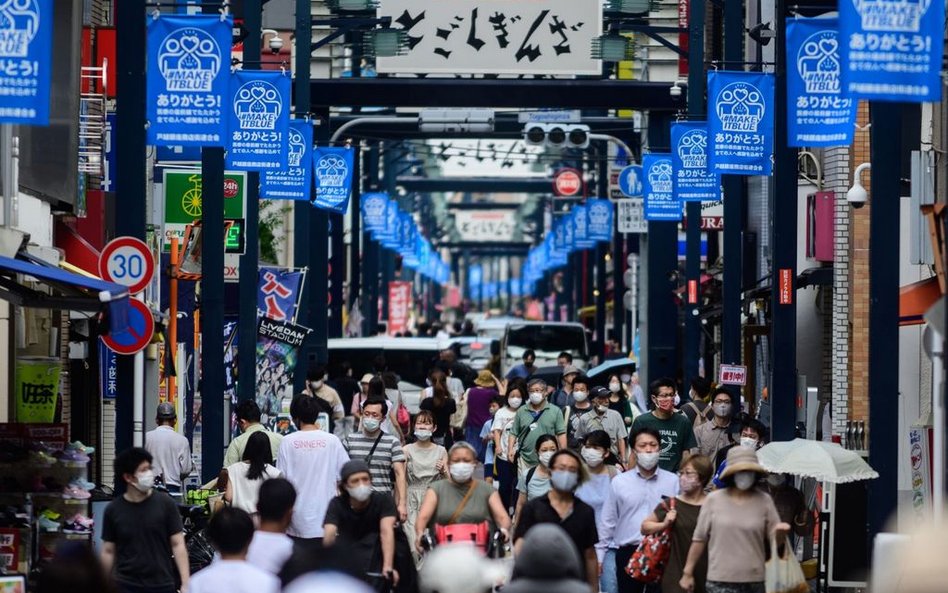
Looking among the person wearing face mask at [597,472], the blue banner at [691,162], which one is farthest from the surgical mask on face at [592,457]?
the blue banner at [691,162]

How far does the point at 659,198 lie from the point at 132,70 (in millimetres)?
17056

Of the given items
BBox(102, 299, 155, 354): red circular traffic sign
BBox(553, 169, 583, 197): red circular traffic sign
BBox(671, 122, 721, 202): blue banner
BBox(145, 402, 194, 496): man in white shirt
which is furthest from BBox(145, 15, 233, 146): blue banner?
BBox(553, 169, 583, 197): red circular traffic sign

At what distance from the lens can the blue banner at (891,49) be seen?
450 inches

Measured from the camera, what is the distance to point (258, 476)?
13781 millimetres

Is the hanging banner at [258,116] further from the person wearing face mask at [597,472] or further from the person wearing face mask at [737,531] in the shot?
the person wearing face mask at [737,531]

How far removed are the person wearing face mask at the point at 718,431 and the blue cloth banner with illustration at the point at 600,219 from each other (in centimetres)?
3593

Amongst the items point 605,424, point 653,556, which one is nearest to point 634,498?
point 653,556

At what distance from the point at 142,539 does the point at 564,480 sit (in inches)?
99.8

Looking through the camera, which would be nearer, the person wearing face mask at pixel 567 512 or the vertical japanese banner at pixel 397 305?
the person wearing face mask at pixel 567 512

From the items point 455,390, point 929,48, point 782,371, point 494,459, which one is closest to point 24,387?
point 494,459

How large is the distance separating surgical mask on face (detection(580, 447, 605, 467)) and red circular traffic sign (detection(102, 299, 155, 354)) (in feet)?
11.9

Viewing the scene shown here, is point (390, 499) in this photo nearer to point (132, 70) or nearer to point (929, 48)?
point (929, 48)

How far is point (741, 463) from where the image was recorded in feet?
37.9

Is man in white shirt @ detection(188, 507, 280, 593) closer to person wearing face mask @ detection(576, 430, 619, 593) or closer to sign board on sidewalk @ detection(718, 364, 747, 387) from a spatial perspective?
person wearing face mask @ detection(576, 430, 619, 593)
